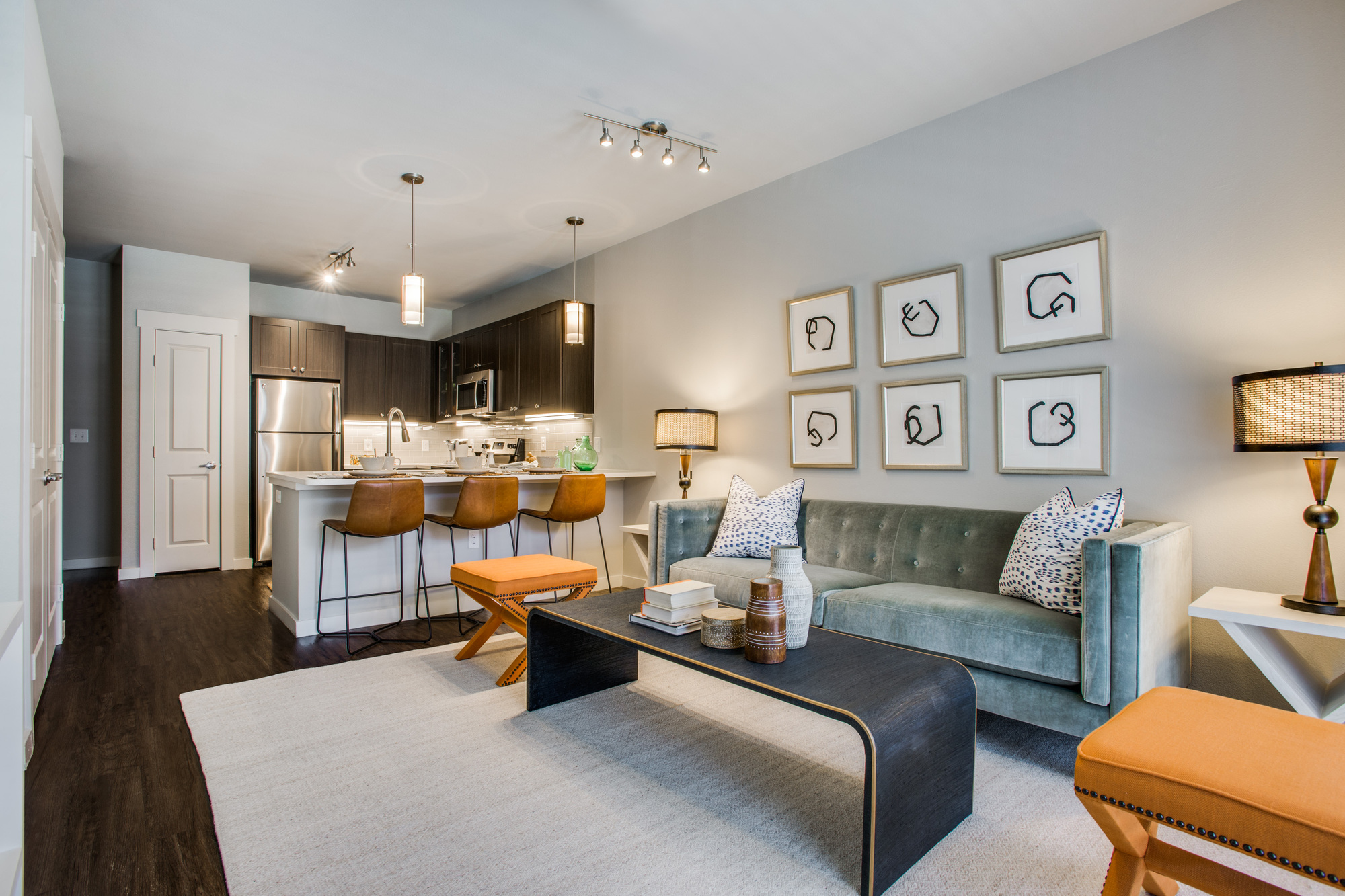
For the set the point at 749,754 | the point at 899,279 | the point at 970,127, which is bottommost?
the point at 749,754

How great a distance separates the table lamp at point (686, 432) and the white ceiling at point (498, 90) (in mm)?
1400

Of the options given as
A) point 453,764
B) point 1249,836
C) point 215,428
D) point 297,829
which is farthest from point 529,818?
point 215,428

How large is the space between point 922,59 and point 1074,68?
661 mm

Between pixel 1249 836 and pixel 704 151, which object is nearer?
pixel 1249 836

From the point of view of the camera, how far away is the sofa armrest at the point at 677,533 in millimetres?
3744

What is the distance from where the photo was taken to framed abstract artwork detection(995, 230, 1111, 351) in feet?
9.30

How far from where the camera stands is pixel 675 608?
2.23 m

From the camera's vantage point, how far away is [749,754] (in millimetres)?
2291

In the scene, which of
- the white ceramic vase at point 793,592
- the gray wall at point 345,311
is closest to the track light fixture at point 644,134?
the white ceramic vase at point 793,592

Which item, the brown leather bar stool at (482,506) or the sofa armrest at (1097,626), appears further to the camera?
the brown leather bar stool at (482,506)

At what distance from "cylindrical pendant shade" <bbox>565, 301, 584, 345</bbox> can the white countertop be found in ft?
3.13

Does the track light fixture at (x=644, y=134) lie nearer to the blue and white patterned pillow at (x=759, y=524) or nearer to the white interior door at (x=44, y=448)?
the blue and white patterned pillow at (x=759, y=524)

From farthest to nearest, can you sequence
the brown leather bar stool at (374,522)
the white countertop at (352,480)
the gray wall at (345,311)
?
the gray wall at (345,311), the white countertop at (352,480), the brown leather bar stool at (374,522)

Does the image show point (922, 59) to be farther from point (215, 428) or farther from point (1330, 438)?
point (215, 428)
